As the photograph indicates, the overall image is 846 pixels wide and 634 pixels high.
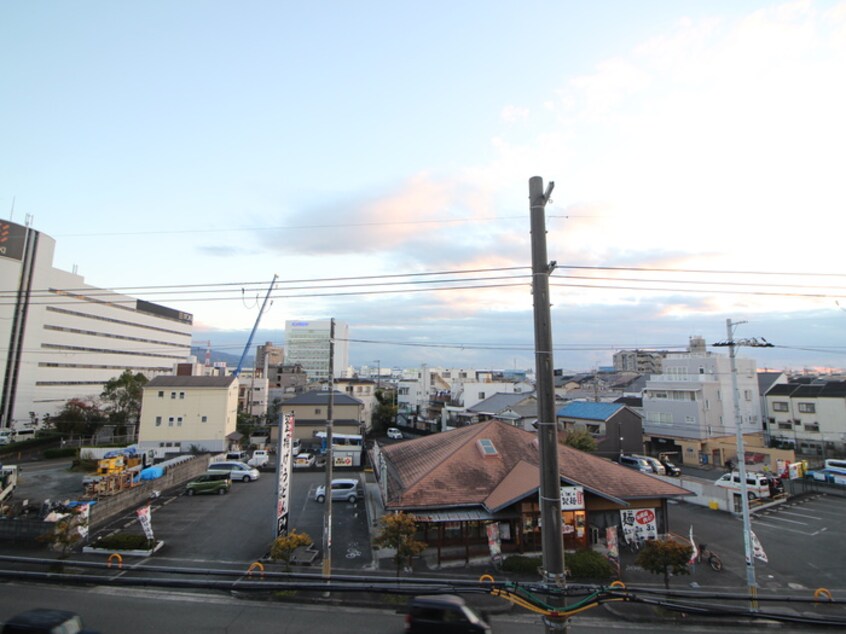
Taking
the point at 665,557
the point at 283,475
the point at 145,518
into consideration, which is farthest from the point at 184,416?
the point at 665,557

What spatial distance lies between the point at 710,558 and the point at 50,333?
8653cm

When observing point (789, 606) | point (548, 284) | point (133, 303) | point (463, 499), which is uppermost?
point (133, 303)

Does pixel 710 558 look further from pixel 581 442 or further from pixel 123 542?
pixel 123 542

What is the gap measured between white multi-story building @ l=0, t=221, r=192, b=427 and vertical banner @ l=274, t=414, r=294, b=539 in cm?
4332

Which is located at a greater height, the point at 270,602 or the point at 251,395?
the point at 251,395

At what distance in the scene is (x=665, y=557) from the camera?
15492mm

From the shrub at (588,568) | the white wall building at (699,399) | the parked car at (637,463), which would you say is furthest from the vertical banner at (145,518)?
the white wall building at (699,399)

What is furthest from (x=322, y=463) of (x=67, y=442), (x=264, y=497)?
(x=67, y=442)

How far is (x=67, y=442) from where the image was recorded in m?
50.8

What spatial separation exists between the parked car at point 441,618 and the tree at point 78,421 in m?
57.1

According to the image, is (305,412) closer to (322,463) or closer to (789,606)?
(322,463)

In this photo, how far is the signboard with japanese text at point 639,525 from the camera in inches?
792

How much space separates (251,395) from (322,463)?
2783 centimetres

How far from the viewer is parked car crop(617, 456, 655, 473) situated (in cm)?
3811
